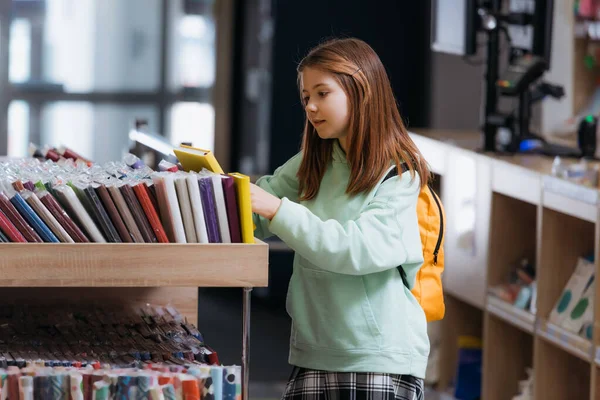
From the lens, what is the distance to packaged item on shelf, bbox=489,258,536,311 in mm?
4273

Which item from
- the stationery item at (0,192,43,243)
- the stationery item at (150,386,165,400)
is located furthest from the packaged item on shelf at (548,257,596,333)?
the stationery item at (0,192,43,243)

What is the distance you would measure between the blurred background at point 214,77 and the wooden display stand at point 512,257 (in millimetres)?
1091

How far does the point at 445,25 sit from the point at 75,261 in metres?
3.52

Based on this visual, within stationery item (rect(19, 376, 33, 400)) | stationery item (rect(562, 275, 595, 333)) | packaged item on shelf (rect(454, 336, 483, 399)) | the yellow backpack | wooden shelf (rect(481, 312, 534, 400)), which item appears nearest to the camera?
stationery item (rect(19, 376, 33, 400))

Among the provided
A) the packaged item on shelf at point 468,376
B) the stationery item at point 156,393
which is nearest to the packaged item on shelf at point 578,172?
the packaged item on shelf at point 468,376

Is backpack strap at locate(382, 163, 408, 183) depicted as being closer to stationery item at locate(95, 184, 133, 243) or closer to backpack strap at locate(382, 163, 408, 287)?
backpack strap at locate(382, 163, 408, 287)

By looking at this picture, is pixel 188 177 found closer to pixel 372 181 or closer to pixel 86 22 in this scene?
pixel 372 181

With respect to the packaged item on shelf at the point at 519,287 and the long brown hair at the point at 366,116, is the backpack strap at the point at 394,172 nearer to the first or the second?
the long brown hair at the point at 366,116

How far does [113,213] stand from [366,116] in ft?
1.95

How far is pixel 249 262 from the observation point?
204 cm

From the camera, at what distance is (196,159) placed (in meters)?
2.20

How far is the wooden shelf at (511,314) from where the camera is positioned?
4.20 m

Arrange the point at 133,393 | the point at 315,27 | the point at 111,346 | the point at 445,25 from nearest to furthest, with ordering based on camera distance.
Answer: the point at 133,393, the point at 111,346, the point at 445,25, the point at 315,27

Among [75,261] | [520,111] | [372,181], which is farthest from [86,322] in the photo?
[520,111]
